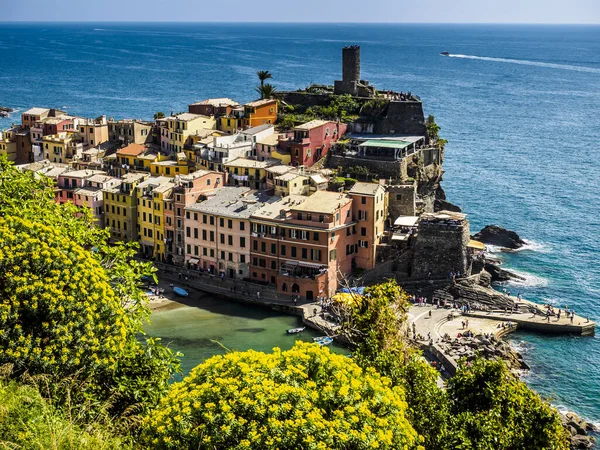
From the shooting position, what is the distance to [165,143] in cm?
8894

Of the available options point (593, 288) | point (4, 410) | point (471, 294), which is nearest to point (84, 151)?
point (471, 294)

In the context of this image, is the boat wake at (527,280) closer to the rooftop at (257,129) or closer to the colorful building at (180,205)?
the colorful building at (180,205)

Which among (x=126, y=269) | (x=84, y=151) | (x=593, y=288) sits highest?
(x=126, y=269)

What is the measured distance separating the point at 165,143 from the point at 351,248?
28.5 metres

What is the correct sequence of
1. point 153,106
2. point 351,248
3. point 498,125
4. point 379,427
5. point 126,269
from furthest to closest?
point 153,106
point 498,125
point 351,248
point 126,269
point 379,427

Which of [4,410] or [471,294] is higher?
[4,410]

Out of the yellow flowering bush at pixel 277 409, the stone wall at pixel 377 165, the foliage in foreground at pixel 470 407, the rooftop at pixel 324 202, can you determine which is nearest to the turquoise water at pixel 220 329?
the rooftop at pixel 324 202

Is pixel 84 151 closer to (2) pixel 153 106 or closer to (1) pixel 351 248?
(1) pixel 351 248

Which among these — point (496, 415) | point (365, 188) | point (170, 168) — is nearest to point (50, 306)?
point (496, 415)

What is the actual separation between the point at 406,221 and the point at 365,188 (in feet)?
16.8

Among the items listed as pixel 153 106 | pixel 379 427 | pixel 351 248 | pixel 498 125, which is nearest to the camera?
pixel 379 427

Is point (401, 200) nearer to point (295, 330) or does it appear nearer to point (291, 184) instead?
point (291, 184)

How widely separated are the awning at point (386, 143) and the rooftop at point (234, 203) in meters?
13.3

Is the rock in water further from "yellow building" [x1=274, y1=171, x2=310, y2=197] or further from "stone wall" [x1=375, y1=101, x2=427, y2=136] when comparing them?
"yellow building" [x1=274, y1=171, x2=310, y2=197]
